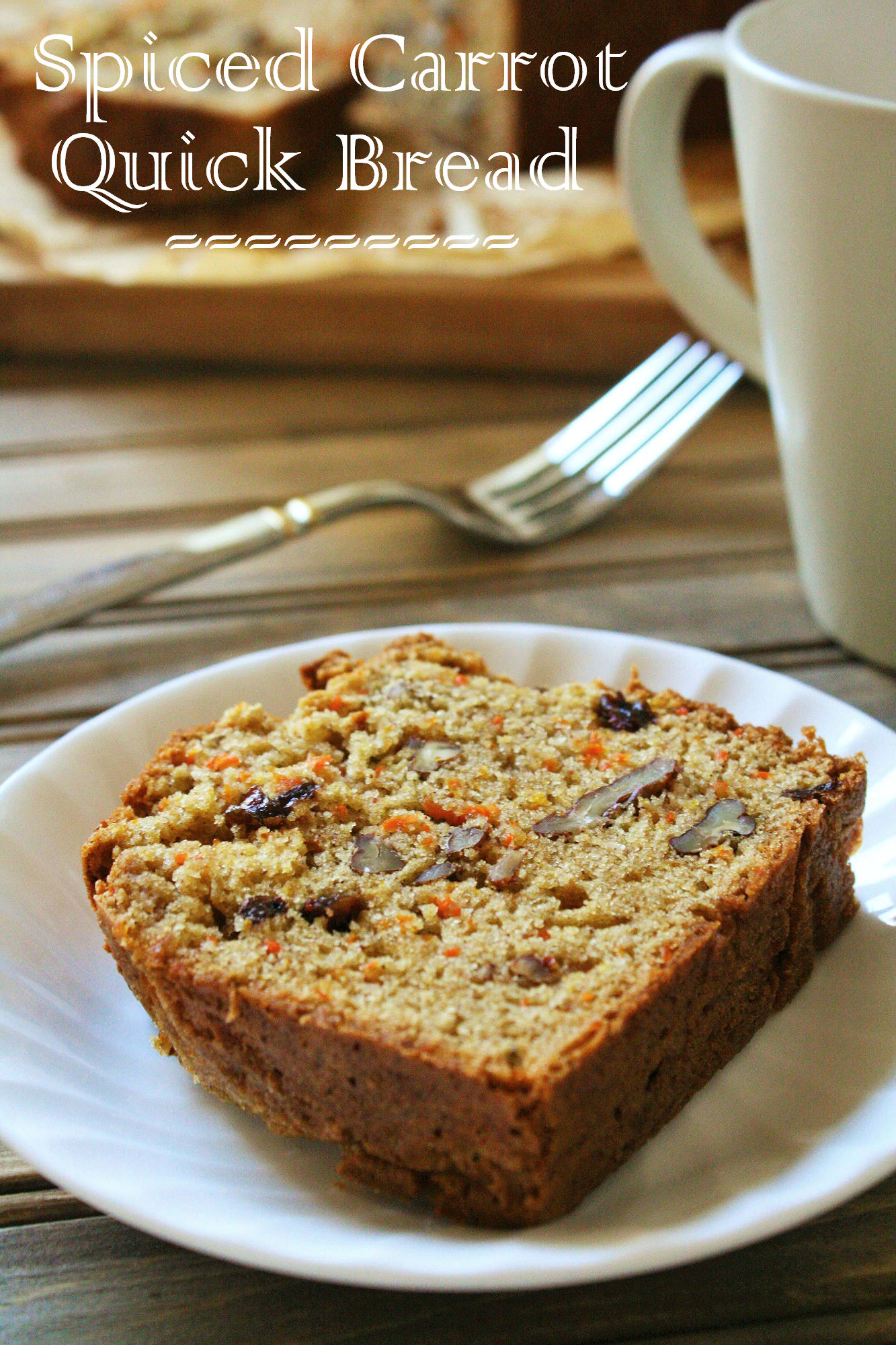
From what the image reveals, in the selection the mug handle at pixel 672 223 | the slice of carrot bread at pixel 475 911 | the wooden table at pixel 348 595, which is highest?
the mug handle at pixel 672 223

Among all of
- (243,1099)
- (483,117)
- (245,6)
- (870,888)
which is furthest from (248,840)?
(245,6)

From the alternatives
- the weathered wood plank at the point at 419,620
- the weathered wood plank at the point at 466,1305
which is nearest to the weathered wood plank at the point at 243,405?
the weathered wood plank at the point at 419,620

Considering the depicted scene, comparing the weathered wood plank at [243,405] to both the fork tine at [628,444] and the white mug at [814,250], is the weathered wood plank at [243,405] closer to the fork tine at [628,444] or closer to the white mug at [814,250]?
the fork tine at [628,444]

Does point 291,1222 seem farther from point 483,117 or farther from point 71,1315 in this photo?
point 483,117

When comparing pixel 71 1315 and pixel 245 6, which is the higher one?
pixel 245 6

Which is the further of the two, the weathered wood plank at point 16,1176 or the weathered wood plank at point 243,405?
the weathered wood plank at point 243,405

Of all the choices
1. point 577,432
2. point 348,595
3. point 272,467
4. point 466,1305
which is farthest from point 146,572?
point 466,1305
